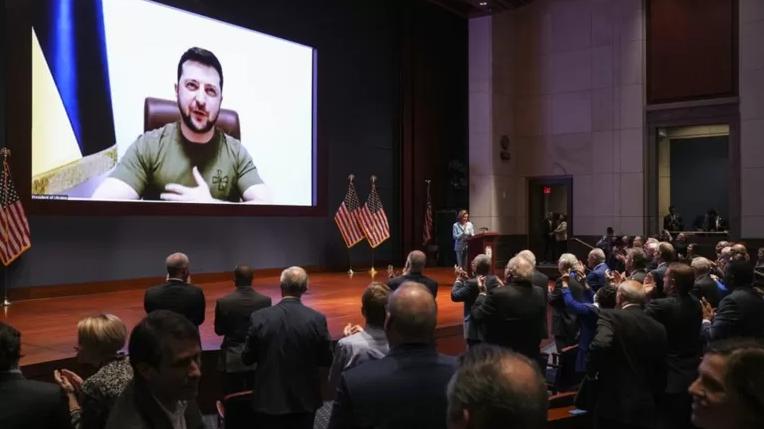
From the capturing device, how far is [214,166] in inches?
400

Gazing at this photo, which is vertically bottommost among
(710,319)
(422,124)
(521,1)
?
(710,319)

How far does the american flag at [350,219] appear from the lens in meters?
12.0

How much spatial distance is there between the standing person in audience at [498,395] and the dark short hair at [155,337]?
29.6 inches

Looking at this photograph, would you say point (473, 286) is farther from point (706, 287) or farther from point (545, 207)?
point (545, 207)

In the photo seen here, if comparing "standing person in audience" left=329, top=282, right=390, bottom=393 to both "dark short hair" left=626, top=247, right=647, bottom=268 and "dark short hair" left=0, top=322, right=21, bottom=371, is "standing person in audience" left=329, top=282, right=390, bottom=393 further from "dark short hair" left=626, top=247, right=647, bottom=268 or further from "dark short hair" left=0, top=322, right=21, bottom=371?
"dark short hair" left=626, top=247, right=647, bottom=268

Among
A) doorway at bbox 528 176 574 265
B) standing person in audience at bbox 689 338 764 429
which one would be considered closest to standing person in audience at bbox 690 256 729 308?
standing person in audience at bbox 689 338 764 429

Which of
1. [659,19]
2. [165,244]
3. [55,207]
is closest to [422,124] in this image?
[659,19]

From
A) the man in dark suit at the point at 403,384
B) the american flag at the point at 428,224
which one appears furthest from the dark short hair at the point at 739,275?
the american flag at the point at 428,224

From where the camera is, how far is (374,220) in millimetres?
12547

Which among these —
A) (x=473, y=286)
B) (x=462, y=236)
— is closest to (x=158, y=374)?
(x=473, y=286)

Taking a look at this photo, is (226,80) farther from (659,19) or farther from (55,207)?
(659,19)

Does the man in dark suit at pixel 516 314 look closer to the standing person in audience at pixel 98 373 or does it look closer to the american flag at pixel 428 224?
the standing person in audience at pixel 98 373

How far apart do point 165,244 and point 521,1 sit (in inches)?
355

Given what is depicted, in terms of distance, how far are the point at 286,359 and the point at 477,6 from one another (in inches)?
466
